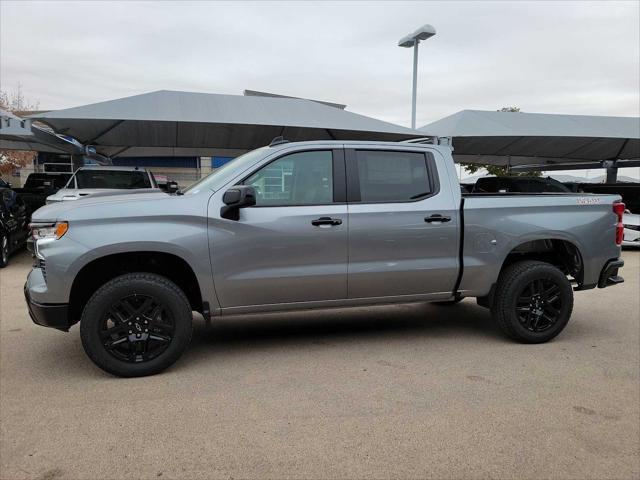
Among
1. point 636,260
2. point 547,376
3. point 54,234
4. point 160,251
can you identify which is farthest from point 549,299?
point 636,260

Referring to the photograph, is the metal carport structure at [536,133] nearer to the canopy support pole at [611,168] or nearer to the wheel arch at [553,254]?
the canopy support pole at [611,168]

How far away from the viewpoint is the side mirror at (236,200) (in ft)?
13.7

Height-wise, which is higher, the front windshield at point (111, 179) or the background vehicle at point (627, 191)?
the front windshield at point (111, 179)

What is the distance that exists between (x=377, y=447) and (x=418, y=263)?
2074 mm

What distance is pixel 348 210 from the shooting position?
4602mm

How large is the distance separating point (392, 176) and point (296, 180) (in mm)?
920

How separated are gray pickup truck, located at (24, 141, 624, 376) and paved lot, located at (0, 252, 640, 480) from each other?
0.43 metres

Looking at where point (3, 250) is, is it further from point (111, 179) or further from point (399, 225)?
point (399, 225)

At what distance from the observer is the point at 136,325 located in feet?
13.6

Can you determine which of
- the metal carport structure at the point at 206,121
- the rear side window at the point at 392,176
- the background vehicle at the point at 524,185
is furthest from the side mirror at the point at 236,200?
the background vehicle at the point at 524,185

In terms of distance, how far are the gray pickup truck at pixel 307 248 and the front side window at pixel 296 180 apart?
0.01 m

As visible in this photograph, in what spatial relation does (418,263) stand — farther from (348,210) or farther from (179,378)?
(179,378)

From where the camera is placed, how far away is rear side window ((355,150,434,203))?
15.7 ft

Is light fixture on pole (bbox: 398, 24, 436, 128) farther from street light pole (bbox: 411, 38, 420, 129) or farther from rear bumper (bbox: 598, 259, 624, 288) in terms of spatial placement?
rear bumper (bbox: 598, 259, 624, 288)
